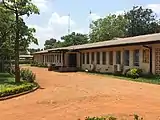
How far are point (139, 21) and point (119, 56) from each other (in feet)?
165

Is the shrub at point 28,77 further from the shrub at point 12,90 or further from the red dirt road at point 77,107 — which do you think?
the red dirt road at point 77,107

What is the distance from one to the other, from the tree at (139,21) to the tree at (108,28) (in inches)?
56.6

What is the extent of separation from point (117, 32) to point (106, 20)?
15.5 ft

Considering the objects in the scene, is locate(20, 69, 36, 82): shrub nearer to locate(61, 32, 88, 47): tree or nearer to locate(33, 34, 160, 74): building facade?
locate(33, 34, 160, 74): building facade

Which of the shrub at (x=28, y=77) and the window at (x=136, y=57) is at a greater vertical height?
the window at (x=136, y=57)

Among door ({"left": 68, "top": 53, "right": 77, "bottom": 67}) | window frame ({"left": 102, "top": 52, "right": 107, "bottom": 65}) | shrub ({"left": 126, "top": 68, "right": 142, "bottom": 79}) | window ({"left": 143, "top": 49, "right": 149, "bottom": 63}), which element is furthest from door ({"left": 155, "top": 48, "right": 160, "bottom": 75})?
door ({"left": 68, "top": 53, "right": 77, "bottom": 67})

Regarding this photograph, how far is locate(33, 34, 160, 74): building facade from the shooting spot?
81.9ft

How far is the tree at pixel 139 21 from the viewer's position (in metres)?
77.3

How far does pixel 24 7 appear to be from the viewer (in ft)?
68.4

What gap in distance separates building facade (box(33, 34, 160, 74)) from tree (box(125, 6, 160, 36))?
117ft

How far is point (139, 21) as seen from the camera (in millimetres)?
79250

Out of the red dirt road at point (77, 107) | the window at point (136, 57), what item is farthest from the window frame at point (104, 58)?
the red dirt road at point (77, 107)

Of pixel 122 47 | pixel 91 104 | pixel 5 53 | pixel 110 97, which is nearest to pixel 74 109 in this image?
pixel 91 104

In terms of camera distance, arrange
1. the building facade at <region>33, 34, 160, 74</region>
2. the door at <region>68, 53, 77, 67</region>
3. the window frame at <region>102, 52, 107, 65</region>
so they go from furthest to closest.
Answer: the door at <region>68, 53, 77, 67</region>
the window frame at <region>102, 52, 107, 65</region>
the building facade at <region>33, 34, 160, 74</region>
